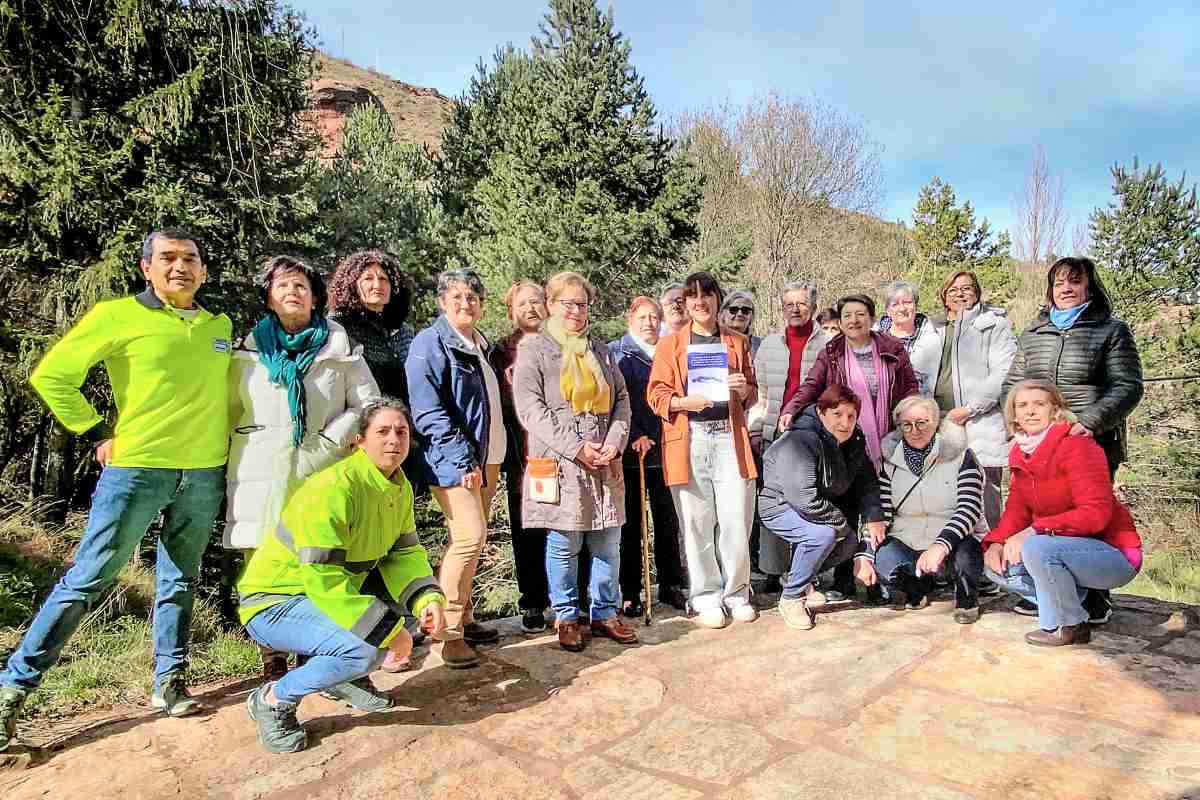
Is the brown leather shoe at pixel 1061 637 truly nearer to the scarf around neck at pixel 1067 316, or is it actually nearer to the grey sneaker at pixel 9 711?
the scarf around neck at pixel 1067 316

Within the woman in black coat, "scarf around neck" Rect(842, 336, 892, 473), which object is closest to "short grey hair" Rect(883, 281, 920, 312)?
"scarf around neck" Rect(842, 336, 892, 473)

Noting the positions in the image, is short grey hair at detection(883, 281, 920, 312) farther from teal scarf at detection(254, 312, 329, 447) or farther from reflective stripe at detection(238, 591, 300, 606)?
reflective stripe at detection(238, 591, 300, 606)

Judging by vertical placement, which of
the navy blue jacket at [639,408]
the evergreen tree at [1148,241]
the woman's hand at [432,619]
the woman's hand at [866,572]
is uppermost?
the evergreen tree at [1148,241]

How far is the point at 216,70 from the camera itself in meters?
3.36

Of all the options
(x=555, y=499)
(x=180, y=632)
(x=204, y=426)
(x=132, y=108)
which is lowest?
(x=180, y=632)

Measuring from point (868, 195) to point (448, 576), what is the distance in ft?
82.4

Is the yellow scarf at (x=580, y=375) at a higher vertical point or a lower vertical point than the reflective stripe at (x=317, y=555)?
higher

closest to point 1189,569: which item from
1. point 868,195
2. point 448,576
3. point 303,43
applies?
point 448,576

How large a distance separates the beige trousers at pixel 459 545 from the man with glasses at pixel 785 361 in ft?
6.21

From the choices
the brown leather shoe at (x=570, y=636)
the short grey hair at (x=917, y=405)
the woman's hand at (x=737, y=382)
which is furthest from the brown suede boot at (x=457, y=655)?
the short grey hair at (x=917, y=405)

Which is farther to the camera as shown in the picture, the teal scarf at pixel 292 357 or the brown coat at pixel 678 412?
the brown coat at pixel 678 412

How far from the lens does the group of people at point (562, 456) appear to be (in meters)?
2.64

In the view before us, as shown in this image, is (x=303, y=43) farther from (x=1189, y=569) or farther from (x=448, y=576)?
(x=1189, y=569)

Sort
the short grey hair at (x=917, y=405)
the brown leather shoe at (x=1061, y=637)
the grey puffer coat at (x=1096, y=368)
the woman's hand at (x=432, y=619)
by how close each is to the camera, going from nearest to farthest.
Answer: the woman's hand at (x=432, y=619), the brown leather shoe at (x=1061, y=637), the grey puffer coat at (x=1096, y=368), the short grey hair at (x=917, y=405)
